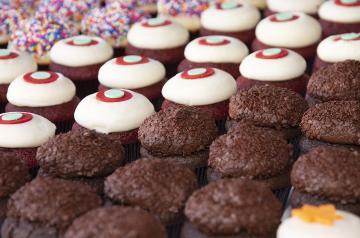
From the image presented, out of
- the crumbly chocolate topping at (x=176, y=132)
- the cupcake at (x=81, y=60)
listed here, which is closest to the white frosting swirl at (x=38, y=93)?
the cupcake at (x=81, y=60)

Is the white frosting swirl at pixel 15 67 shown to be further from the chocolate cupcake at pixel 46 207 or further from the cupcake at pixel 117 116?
the chocolate cupcake at pixel 46 207

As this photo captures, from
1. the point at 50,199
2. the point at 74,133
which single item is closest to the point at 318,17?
the point at 74,133

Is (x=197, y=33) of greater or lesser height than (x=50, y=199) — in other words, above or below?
below

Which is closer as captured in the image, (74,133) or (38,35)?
(74,133)

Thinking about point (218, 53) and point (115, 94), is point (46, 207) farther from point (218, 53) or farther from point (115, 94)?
point (218, 53)

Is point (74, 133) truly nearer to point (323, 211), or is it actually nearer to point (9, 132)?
point (9, 132)

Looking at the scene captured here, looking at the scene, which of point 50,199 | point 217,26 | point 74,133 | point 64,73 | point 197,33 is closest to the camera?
point 50,199
